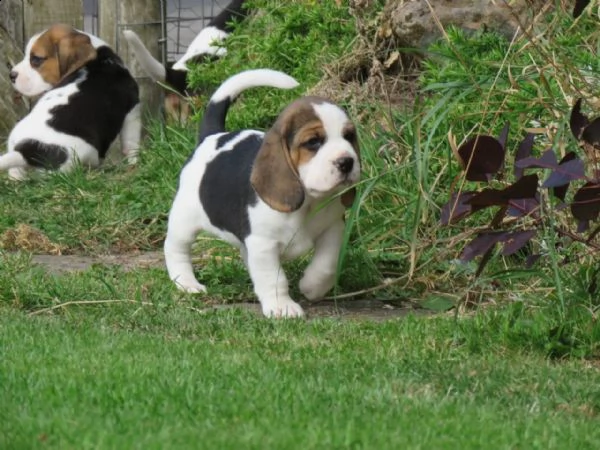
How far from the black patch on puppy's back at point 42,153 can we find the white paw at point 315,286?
401cm

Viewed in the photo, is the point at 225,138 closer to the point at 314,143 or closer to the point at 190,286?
the point at 190,286

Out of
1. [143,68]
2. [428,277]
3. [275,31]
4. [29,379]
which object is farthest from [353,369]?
Result: [143,68]

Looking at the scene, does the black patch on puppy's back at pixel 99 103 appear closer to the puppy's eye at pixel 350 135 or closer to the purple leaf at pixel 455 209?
the puppy's eye at pixel 350 135

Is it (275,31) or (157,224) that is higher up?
(275,31)

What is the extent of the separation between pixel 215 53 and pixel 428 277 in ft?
15.5

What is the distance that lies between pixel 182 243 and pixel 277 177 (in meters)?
0.97

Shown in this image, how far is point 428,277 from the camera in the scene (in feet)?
21.6

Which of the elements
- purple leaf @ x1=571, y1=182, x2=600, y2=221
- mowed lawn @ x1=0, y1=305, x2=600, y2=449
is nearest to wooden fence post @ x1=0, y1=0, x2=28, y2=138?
mowed lawn @ x1=0, y1=305, x2=600, y2=449

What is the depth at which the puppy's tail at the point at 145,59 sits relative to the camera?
32.7ft

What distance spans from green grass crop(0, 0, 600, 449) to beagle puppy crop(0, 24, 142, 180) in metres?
0.54

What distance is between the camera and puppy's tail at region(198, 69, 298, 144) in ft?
21.5

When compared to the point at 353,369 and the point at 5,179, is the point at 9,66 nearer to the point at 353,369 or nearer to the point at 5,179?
the point at 5,179

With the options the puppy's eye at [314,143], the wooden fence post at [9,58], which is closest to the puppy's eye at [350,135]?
the puppy's eye at [314,143]

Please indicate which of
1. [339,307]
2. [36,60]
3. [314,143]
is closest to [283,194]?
[314,143]
